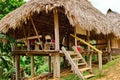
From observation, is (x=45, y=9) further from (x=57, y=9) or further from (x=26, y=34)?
(x=26, y=34)

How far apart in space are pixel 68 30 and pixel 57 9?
5.00 metres

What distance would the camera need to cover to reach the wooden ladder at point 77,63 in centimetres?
1032

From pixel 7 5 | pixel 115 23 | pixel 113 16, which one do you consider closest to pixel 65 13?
pixel 115 23

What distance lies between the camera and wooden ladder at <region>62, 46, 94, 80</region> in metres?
10.3

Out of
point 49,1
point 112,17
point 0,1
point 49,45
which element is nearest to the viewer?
point 49,1

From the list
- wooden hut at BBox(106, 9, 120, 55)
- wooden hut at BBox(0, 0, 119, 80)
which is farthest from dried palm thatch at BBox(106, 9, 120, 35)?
wooden hut at BBox(0, 0, 119, 80)

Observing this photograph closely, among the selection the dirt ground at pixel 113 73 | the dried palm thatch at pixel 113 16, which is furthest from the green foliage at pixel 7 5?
the dirt ground at pixel 113 73

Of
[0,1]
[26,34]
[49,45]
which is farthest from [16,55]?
[0,1]

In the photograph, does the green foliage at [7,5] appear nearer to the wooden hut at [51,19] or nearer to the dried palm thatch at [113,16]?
the wooden hut at [51,19]

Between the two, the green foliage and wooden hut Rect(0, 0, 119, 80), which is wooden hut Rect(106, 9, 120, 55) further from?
the green foliage

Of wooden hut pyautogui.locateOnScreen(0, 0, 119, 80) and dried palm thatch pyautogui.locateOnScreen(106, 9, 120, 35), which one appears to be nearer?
wooden hut pyautogui.locateOnScreen(0, 0, 119, 80)

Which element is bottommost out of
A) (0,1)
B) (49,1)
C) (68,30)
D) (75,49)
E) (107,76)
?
(107,76)

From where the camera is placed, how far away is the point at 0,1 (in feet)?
66.3

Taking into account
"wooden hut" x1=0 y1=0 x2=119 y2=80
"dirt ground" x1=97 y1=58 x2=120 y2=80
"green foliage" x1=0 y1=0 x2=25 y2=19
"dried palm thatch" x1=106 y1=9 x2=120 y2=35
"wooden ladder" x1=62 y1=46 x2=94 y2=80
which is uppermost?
"green foliage" x1=0 y1=0 x2=25 y2=19
